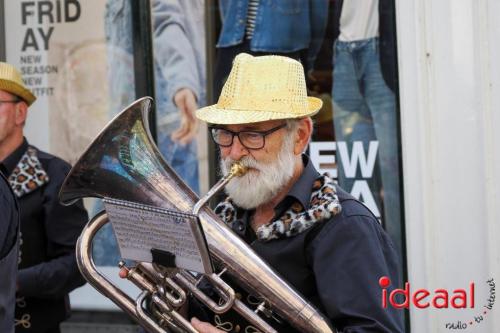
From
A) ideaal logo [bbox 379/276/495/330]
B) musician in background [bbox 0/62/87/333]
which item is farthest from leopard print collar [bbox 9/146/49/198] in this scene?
ideaal logo [bbox 379/276/495/330]

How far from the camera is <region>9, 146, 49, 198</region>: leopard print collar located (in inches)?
160

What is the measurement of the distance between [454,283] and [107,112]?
247 cm

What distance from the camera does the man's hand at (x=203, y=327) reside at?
2648 mm

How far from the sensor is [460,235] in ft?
14.4

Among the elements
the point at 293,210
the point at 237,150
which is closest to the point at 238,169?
the point at 237,150

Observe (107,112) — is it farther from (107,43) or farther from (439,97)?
(439,97)

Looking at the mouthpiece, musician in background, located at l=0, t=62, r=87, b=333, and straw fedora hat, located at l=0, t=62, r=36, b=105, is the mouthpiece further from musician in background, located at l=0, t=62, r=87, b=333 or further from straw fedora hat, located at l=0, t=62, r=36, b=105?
straw fedora hat, located at l=0, t=62, r=36, b=105

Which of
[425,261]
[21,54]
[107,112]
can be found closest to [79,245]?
[425,261]

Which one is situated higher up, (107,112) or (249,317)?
(107,112)

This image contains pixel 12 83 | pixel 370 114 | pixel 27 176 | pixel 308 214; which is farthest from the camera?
pixel 370 114

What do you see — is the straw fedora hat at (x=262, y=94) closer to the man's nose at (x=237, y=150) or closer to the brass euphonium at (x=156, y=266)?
the man's nose at (x=237, y=150)

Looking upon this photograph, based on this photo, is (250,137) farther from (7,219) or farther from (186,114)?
(186,114)

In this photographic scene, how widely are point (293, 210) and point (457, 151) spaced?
6.17ft

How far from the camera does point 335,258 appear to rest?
2572 mm
